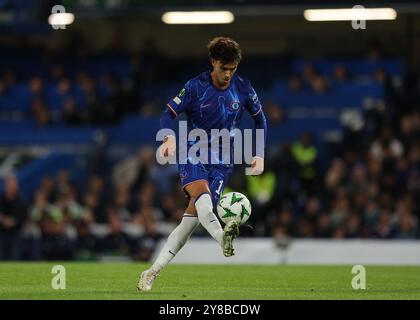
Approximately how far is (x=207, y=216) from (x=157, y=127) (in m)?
13.7

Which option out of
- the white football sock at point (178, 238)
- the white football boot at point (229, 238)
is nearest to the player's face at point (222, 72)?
the white football sock at point (178, 238)

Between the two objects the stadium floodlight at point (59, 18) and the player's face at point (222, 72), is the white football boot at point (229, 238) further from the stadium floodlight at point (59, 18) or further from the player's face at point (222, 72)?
the stadium floodlight at point (59, 18)

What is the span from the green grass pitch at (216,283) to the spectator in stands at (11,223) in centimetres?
525

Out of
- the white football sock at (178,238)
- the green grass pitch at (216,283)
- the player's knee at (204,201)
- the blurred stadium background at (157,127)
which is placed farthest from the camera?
the blurred stadium background at (157,127)

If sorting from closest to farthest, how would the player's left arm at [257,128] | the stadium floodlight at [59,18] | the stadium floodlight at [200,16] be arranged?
the player's left arm at [257,128], the stadium floodlight at [200,16], the stadium floodlight at [59,18]

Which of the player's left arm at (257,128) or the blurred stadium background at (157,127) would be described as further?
the blurred stadium background at (157,127)

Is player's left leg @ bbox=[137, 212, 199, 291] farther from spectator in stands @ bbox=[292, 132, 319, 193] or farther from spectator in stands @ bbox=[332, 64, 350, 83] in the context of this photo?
spectator in stands @ bbox=[332, 64, 350, 83]

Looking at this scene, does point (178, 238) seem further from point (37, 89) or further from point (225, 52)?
point (37, 89)

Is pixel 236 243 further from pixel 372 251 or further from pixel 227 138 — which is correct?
pixel 227 138

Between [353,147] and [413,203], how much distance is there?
2.39m

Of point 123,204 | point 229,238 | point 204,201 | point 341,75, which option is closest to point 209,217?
point 204,201

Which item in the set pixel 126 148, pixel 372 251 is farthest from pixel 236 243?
pixel 126 148

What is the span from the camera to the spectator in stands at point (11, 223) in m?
20.9

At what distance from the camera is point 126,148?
24094mm
